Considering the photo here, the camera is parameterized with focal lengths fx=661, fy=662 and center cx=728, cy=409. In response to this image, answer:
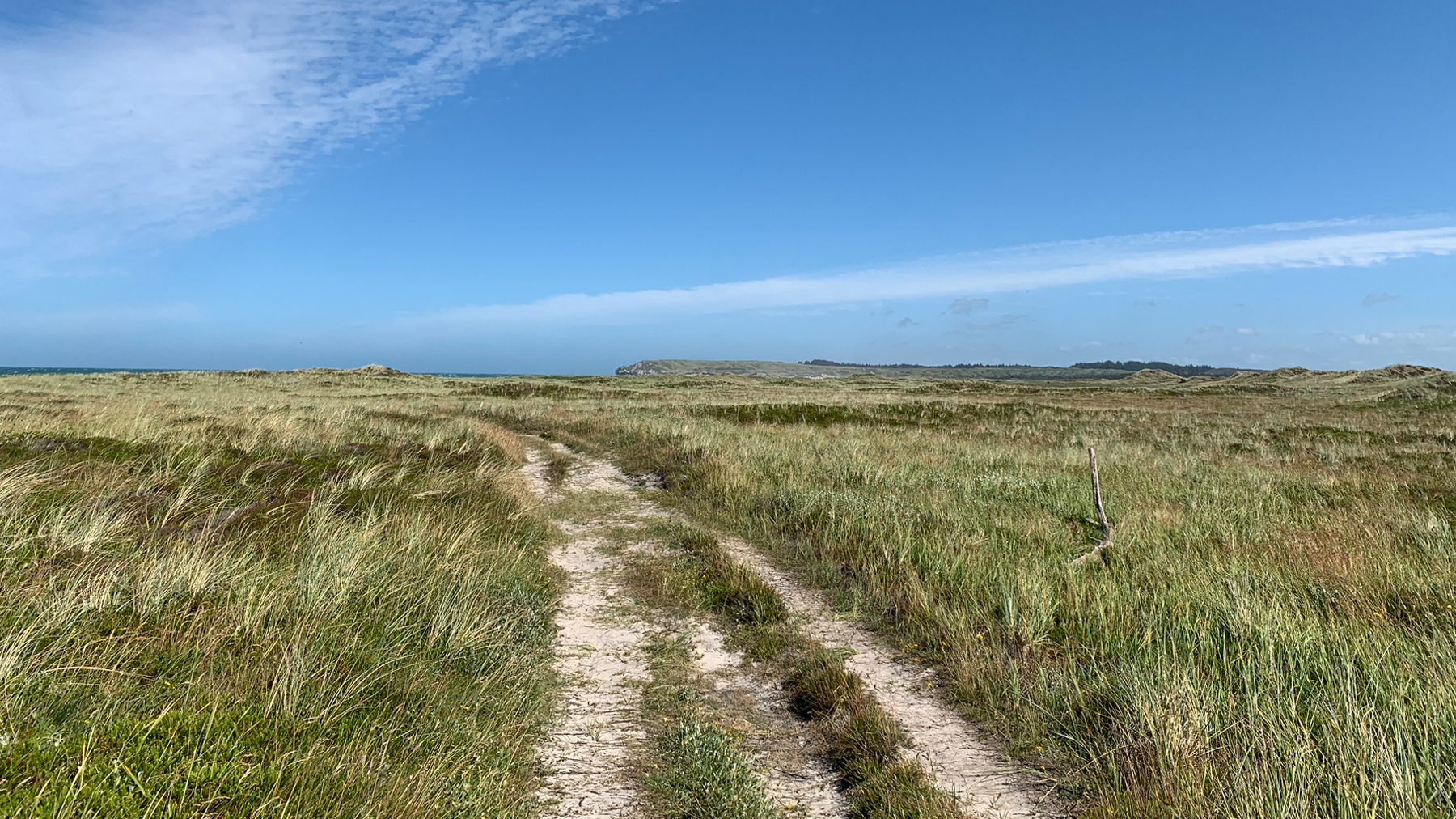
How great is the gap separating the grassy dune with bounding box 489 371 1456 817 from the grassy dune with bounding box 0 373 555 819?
3592mm

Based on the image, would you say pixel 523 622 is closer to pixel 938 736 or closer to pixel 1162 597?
pixel 938 736

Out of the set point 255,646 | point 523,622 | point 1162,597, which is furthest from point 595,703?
point 1162,597

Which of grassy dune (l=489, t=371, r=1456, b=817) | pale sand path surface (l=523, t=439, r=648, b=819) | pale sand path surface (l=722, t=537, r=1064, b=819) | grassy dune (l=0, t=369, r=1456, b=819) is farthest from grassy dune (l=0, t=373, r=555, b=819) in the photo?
grassy dune (l=489, t=371, r=1456, b=817)

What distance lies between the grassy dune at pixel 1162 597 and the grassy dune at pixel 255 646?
11.8ft

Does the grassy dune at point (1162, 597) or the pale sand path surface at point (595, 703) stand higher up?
the grassy dune at point (1162, 597)

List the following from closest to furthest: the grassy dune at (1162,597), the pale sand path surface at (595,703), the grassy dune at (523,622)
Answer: the grassy dune at (523,622) < the grassy dune at (1162,597) < the pale sand path surface at (595,703)

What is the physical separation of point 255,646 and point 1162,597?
7913mm

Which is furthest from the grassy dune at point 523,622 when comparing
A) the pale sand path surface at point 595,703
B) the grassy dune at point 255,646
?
the pale sand path surface at point 595,703

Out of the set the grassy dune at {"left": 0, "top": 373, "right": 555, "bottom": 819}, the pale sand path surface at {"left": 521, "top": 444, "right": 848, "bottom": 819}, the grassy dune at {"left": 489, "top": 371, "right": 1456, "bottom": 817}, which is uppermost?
the grassy dune at {"left": 0, "top": 373, "right": 555, "bottom": 819}

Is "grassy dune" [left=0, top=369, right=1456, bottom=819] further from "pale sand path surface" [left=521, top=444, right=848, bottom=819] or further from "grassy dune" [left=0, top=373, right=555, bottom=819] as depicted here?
"pale sand path surface" [left=521, top=444, right=848, bottom=819]

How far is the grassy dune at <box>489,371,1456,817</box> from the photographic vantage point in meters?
3.83

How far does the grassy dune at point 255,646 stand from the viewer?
3070 mm

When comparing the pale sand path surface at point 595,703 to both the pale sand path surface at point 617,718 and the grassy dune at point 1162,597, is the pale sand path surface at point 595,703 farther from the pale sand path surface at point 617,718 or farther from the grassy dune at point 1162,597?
the grassy dune at point 1162,597

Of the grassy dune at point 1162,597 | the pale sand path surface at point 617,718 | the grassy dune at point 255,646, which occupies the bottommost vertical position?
the pale sand path surface at point 617,718
